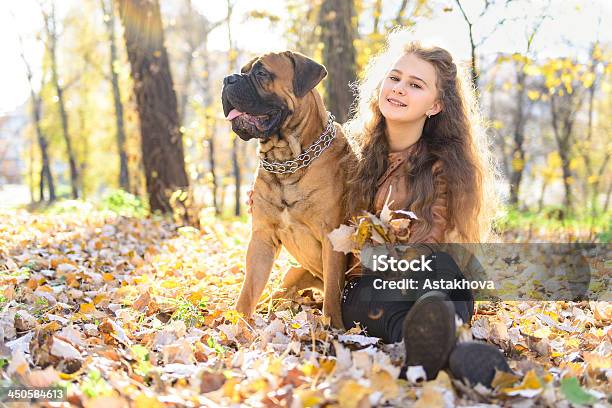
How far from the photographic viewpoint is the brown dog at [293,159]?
10.7 ft

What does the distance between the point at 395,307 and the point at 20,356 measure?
1.69m

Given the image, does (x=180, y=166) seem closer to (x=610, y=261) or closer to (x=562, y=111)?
(x=610, y=261)

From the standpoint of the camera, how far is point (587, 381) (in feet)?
7.84

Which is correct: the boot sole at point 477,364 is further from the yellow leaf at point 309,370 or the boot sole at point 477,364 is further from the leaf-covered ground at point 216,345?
the yellow leaf at point 309,370

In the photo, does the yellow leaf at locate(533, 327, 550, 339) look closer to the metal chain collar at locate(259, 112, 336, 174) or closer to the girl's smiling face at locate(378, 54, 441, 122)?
the girl's smiling face at locate(378, 54, 441, 122)

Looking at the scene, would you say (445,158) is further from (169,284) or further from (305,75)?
(169,284)

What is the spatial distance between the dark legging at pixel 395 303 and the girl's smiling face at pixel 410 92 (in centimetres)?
84

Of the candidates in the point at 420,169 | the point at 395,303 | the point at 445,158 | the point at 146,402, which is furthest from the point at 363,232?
the point at 146,402

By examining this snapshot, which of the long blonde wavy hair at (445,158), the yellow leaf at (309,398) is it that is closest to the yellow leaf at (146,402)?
the yellow leaf at (309,398)

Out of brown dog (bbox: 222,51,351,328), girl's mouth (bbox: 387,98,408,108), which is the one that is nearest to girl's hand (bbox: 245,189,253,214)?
brown dog (bbox: 222,51,351,328)

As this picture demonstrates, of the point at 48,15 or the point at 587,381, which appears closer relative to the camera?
the point at 587,381

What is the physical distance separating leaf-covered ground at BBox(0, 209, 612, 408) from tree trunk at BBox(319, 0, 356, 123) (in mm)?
2698

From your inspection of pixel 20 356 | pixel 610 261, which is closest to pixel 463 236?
pixel 20 356

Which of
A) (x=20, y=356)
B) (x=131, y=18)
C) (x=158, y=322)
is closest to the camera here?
(x=20, y=356)
